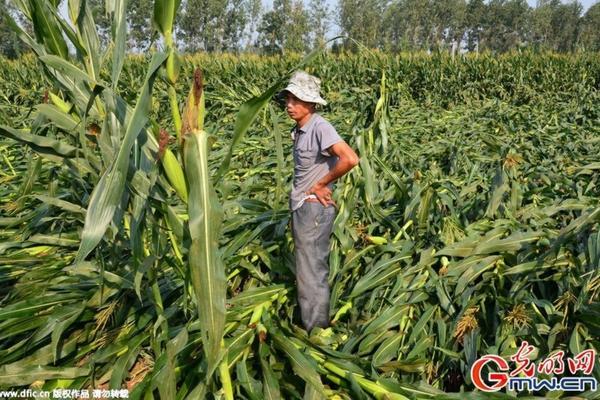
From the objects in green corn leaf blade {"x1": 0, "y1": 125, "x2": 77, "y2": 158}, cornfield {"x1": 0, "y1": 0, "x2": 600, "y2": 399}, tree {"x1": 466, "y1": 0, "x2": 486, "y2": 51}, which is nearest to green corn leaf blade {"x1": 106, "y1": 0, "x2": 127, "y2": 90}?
cornfield {"x1": 0, "y1": 0, "x2": 600, "y2": 399}

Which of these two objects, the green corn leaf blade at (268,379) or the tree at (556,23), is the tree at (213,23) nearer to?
the tree at (556,23)

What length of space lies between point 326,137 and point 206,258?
103cm

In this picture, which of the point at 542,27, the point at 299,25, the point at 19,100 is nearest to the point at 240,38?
the point at 299,25

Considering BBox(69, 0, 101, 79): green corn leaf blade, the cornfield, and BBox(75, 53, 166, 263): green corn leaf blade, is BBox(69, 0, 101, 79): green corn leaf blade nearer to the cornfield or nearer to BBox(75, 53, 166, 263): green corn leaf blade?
the cornfield

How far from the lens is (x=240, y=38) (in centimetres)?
5941

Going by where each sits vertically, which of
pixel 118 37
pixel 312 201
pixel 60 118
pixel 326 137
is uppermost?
pixel 118 37

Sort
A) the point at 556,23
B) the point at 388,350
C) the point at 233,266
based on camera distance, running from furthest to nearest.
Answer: the point at 556,23
the point at 233,266
the point at 388,350

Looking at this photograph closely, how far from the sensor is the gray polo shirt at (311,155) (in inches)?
86.7

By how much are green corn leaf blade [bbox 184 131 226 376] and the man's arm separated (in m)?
0.89

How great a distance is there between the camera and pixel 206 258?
4.43ft

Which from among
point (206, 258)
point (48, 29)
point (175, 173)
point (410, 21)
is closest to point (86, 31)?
point (48, 29)

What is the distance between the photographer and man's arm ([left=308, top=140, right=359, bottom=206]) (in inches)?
84.2

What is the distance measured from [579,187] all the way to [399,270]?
1341mm

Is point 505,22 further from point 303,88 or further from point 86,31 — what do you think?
point 86,31
